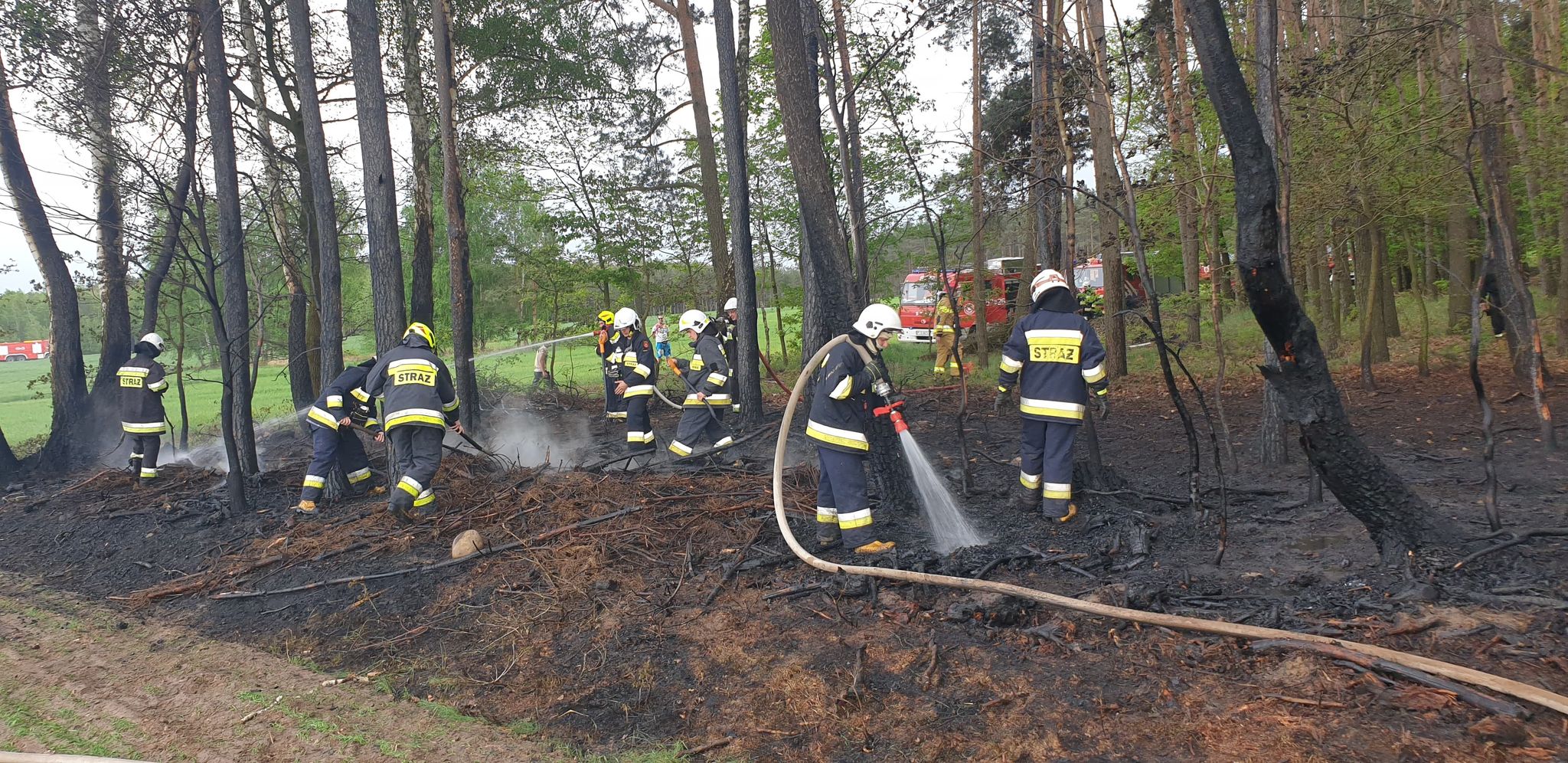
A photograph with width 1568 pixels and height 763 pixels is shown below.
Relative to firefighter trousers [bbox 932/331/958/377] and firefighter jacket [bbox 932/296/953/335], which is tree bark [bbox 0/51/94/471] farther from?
firefighter trousers [bbox 932/331/958/377]

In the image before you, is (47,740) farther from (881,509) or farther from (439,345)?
(439,345)

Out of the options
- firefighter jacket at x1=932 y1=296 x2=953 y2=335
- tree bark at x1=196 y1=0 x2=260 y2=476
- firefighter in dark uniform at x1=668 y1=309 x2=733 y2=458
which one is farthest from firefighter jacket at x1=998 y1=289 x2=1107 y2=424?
firefighter jacket at x1=932 y1=296 x2=953 y2=335

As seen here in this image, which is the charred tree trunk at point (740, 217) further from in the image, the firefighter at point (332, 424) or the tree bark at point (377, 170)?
the firefighter at point (332, 424)

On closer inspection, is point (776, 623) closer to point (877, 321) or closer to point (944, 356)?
point (877, 321)

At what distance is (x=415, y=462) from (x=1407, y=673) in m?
6.94

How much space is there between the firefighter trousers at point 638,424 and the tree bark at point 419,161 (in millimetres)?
3948

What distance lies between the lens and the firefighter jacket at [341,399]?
798 cm

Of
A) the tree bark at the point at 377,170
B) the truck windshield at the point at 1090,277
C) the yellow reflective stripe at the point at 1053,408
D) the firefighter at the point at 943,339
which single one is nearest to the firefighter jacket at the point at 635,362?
the tree bark at the point at 377,170

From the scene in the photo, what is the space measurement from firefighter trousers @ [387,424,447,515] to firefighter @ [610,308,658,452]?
2735 mm

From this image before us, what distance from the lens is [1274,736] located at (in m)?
3.21

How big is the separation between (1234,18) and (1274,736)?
13399 millimetres

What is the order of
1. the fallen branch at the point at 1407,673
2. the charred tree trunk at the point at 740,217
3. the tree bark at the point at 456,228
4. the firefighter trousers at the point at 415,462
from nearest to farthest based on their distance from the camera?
the fallen branch at the point at 1407,673, the firefighter trousers at the point at 415,462, the tree bark at the point at 456,228, the charred tree trunk at the point at 740,217

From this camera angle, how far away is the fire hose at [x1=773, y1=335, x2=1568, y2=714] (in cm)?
313

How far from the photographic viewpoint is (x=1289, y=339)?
447 centimetres
